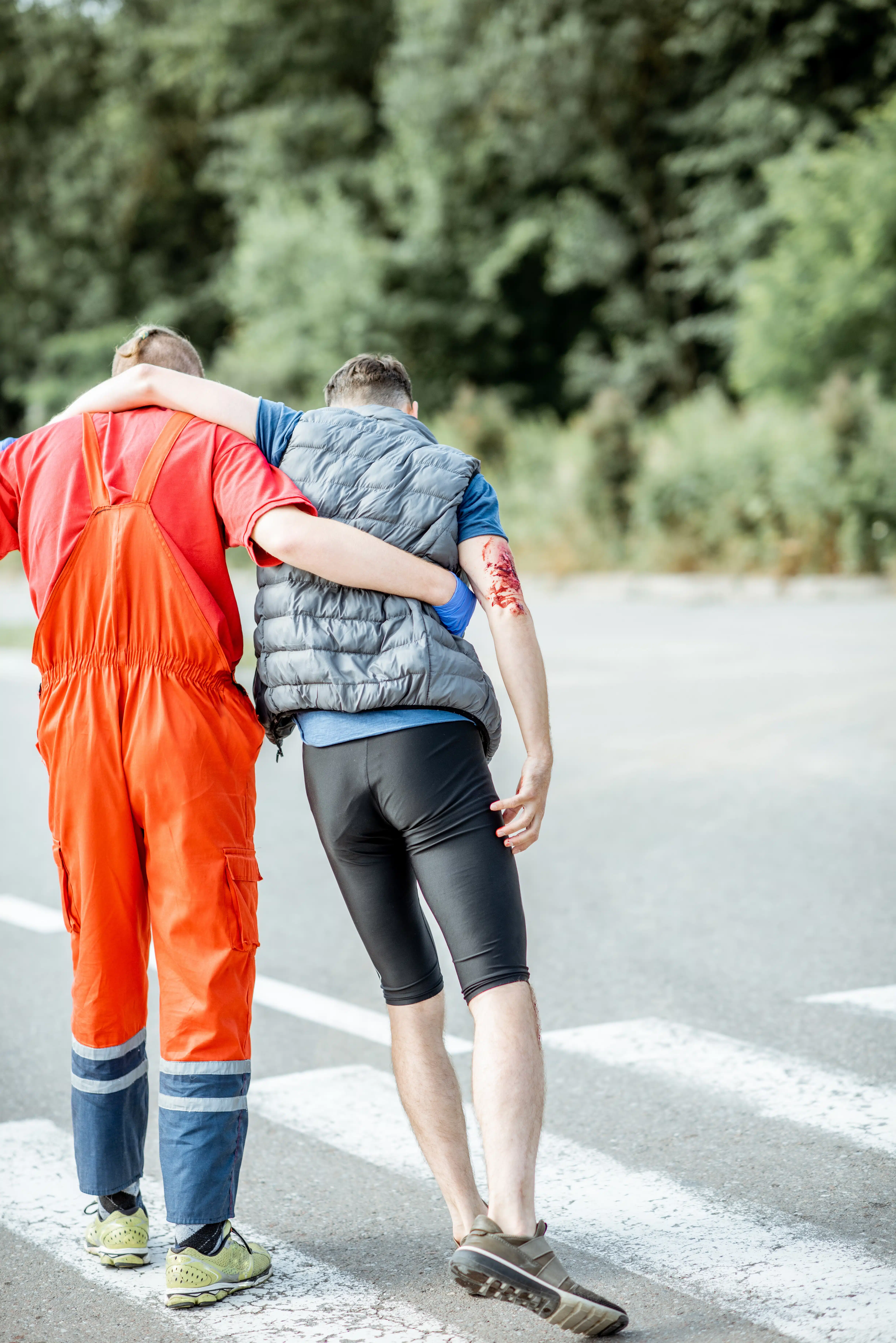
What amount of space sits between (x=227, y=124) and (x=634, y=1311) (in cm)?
4471

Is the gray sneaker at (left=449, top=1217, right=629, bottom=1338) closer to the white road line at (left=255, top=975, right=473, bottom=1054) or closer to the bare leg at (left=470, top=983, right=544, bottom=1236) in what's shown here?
the bare leg at (left=470, top=983, right=544, bottom=1236)

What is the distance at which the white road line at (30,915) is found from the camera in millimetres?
6824

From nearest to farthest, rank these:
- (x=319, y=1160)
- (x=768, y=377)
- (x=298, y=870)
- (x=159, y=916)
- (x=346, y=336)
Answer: (x=159, y=916)
(x=319, y=1160)
(x=298, y=870)
(x=768, y=377)
(x=346, y=336)

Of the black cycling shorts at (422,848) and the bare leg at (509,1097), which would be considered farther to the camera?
the black cycling shorts at (422,848)

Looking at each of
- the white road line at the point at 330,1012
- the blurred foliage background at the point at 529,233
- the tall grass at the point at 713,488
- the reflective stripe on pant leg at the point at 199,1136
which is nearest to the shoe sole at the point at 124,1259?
the reflective stripe on pant leg at the point at 199,1136

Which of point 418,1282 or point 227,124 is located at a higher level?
point 227,124

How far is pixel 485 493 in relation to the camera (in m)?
3.51

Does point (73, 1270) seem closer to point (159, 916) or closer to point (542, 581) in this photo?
point (159, 916)

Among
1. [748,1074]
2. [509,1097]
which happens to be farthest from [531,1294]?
[748,1074]

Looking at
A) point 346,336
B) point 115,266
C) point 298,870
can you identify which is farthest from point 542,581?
point 115,266

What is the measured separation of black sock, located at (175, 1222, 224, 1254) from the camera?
3395mm

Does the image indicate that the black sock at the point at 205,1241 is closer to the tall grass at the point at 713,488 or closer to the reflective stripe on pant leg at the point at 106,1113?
the reflective stripe on pant leg at the point at 106,1113

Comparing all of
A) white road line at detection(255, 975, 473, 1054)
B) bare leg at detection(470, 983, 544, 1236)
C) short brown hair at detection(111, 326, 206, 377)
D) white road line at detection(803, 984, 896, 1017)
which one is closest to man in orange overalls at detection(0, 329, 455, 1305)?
short brown hair at detection(111, 326, 206, 377)

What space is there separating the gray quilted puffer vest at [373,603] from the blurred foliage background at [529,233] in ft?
64.8
